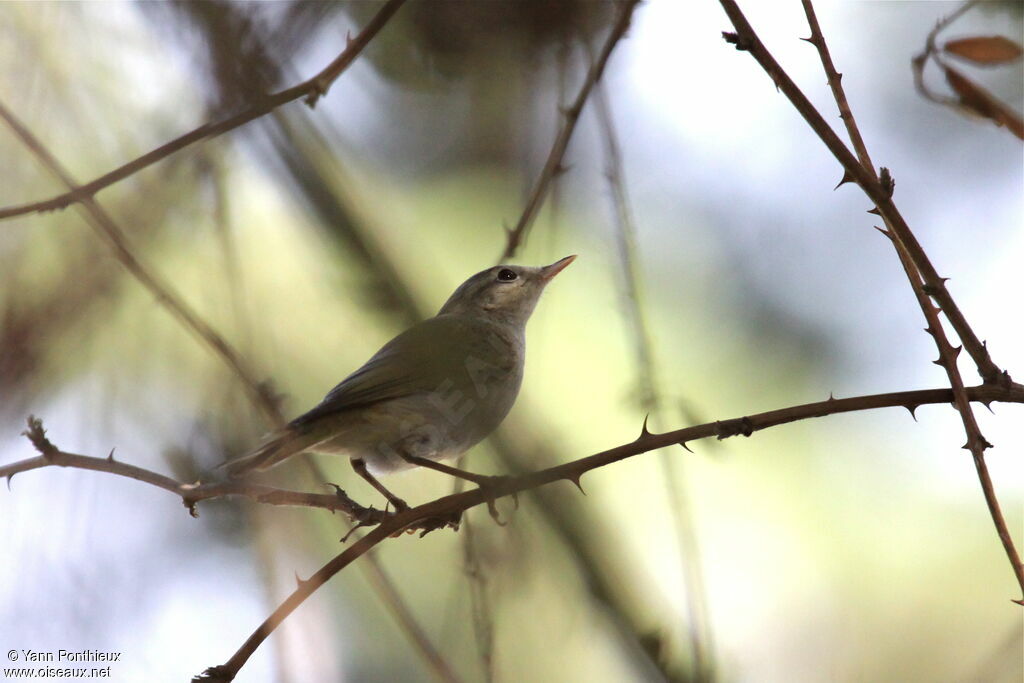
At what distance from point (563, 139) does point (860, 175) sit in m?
1.44

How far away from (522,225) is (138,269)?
4.18 feet

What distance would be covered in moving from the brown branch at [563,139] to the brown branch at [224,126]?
Result: 75 cm

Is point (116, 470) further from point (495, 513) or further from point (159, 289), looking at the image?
point (495, 513)

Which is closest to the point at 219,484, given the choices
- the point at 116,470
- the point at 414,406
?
the point at 116,470

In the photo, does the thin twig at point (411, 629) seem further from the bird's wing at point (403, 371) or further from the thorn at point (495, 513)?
the bird's wing at point (403, 371)

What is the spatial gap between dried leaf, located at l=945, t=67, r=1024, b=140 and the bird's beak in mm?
2850

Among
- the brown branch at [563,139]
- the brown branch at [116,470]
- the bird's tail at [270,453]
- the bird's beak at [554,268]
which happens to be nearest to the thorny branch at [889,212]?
the brown branch at [563,139]

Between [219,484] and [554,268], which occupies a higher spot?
[554,268]

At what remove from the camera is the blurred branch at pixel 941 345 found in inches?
79.5

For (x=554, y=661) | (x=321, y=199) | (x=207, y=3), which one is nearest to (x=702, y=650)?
(x=554, y=661)

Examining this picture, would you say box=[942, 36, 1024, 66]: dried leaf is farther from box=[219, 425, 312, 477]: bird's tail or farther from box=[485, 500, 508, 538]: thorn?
box=[219, 425, 312, 477]: bird's tail

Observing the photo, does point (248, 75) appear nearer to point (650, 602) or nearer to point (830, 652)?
point (650, 602)

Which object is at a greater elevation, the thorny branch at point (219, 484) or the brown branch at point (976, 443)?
the thorny branch at point (219, 484)

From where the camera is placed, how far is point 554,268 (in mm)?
4602
